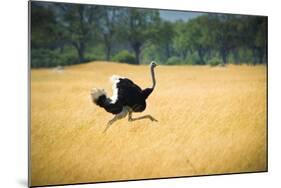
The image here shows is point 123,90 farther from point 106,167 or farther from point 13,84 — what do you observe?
point 13,84

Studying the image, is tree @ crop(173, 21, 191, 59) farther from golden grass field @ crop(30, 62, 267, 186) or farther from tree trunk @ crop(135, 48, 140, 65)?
tree trunk @ crop(135, 48, 140, 65)

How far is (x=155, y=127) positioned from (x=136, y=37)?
917 millimetres

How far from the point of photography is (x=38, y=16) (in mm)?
4074

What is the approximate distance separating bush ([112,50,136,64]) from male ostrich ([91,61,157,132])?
6.8 inches

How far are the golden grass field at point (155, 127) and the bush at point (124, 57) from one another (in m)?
0.06

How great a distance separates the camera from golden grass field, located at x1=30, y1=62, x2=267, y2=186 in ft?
13.6

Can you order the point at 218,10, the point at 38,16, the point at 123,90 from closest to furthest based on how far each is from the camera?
the point at 38,16, the point at 123,90, the point at 218,10

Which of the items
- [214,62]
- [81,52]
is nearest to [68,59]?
[81,52]

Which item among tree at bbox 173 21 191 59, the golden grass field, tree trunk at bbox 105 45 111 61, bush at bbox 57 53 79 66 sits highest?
tree at bbox 173 21 191 59

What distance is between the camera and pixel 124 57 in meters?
4.38

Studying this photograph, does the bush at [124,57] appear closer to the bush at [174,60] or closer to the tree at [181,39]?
the bush at [174,60]

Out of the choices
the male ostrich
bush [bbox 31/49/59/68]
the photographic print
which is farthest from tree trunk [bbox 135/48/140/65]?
bush [bbox 31/49/59/68]

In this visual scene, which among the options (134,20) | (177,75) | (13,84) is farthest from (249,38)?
(13,84)

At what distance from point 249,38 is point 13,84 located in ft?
8.30
